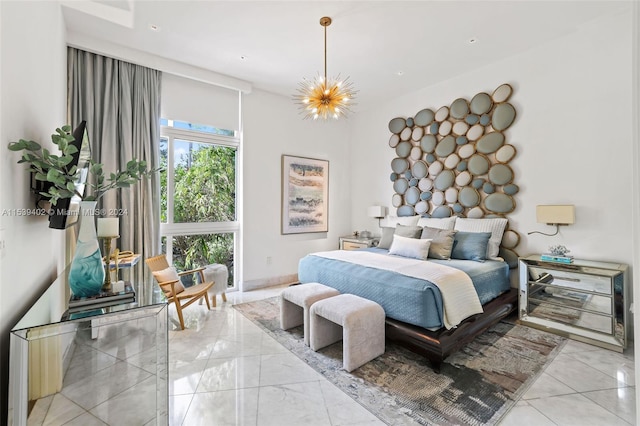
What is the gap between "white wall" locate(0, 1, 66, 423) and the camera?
1206 millimetres

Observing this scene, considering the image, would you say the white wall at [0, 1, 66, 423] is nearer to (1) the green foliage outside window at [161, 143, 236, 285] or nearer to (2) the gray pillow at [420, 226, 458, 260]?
(1) the green foliage outside window at [161, 143, 236, 285]

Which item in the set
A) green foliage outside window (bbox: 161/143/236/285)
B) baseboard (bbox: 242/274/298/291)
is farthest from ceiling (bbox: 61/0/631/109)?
baseboard (bbox: 242/274/298/291)

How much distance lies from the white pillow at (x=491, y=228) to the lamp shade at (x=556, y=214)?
0.43 metres

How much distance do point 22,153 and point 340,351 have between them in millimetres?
2578

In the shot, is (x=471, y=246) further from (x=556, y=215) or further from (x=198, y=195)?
(x=198, y=195)

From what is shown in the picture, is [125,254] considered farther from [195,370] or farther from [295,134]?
[295,134]

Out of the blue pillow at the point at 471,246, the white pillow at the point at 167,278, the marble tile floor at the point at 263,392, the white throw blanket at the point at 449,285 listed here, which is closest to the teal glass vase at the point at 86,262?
the marble tile floor at the point at 263,392

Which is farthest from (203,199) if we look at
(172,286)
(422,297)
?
(422,297)

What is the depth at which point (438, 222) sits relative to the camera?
4.13 meters

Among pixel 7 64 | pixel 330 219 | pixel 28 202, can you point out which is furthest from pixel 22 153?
pixel 330 219

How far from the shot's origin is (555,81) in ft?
10.8

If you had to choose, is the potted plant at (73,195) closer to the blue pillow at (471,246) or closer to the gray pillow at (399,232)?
the gray pillow at (399,232)

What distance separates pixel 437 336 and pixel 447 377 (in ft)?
0.96

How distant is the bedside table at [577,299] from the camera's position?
259 cm
